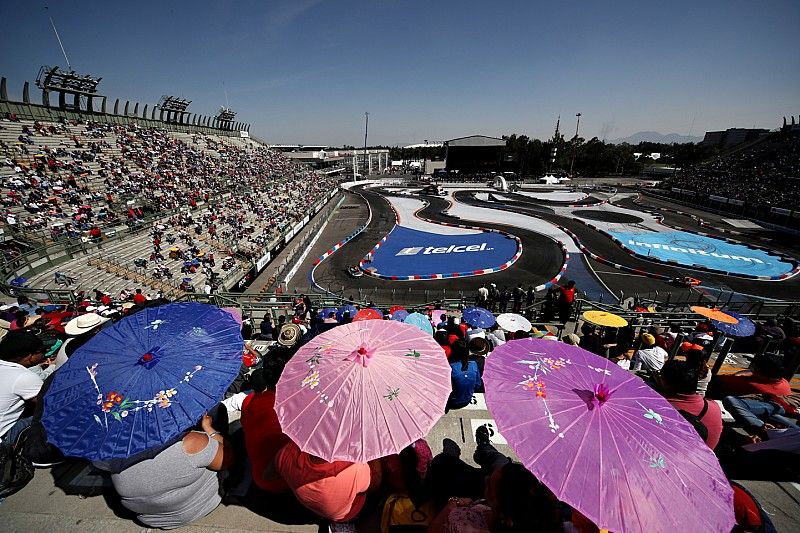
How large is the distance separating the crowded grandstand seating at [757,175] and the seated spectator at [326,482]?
5525 centimetres

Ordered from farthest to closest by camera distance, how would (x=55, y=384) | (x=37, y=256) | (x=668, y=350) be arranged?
(x=37, y=256)
(x=668, y=350)
(x=55, y=384)

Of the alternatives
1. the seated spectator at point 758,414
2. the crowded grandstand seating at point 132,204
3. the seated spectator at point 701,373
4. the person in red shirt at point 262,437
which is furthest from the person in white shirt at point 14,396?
the crowded grandstand seating at point 132,204

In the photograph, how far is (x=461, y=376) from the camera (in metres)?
5.07

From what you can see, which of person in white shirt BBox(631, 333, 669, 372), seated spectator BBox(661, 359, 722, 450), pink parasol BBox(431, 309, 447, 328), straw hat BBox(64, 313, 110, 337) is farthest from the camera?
pink parasol BBox(431, 309, 447, 328)

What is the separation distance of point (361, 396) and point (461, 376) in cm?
248

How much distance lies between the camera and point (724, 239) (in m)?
29.9

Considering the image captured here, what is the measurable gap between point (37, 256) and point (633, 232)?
154 feet

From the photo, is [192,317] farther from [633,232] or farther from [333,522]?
[633,232]

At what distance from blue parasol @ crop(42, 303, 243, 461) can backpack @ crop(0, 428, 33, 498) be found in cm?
129

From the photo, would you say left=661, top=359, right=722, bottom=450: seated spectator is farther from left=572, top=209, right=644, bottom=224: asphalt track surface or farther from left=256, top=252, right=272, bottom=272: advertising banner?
left=572, top=209, right=644, bottom=224: asphalt track surface

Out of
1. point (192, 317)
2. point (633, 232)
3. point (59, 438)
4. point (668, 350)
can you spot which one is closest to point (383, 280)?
point (668, 350)

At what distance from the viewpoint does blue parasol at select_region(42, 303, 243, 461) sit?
2.77 metres

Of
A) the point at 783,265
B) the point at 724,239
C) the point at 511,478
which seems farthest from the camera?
the point at 724,239

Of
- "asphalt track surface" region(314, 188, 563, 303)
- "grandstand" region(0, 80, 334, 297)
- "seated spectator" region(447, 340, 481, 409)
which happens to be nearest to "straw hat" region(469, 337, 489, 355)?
"seated spectator" region(447, 340, 481, 409)
